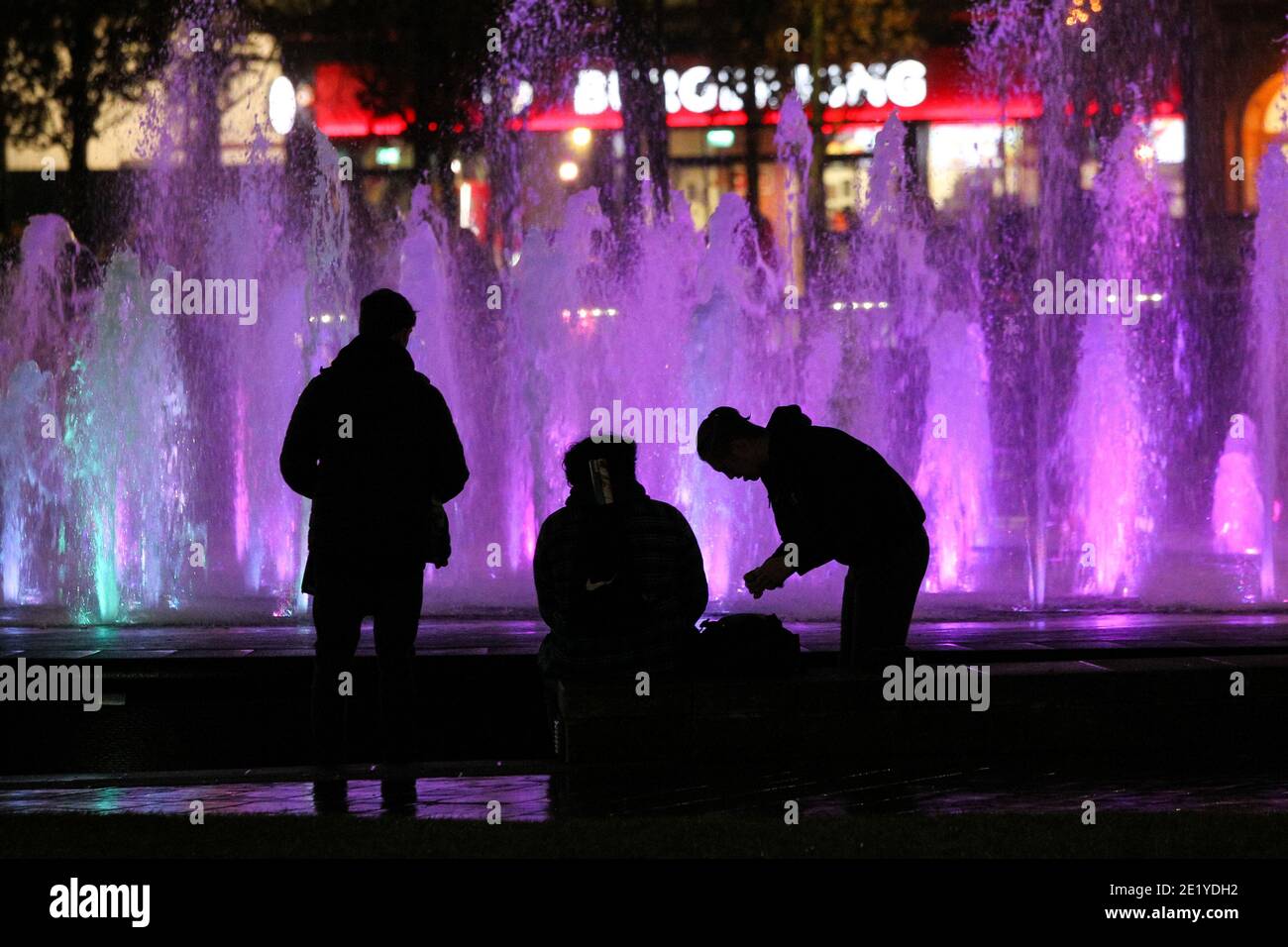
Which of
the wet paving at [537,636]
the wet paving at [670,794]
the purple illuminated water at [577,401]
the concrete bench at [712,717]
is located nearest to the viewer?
the wet paving at [670,794]

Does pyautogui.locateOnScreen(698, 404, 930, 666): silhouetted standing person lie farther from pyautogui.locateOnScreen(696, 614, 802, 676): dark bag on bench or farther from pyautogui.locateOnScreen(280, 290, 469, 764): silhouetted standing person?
pyautogui.locateOnScreen(280, 290, 469, 764): silhouetted standing person

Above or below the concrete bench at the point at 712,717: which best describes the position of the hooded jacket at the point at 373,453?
above

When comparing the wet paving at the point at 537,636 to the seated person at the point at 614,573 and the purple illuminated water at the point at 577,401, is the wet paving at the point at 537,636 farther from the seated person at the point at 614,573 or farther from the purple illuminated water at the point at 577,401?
the seated person at the point at 614,573

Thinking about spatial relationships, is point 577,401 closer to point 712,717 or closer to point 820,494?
point 820,494

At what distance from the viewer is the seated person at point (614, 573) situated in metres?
4.94

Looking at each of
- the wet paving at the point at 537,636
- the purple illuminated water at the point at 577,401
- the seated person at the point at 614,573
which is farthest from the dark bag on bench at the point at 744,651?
the purple illuminated water at the point at 577,401

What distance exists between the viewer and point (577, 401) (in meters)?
13.2

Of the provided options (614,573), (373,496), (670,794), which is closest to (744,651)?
(614,573)

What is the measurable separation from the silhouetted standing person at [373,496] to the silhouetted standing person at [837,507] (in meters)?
0.84

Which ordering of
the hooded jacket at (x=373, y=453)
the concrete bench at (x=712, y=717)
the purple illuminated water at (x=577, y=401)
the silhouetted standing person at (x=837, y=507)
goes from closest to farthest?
the concrete bench at (x=712, y=717), the hooded jacket at (x=373, y=453), the silhouetted standing person at (x=837, y=507), the purple illuminated water at (x=577, y=401)

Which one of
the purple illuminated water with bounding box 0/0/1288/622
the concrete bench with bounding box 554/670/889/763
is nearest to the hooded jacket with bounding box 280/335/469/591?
the concrete bench with bounding box 554/670/889/763

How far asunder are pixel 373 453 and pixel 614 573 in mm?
794

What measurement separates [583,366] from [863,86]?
20766 mm
